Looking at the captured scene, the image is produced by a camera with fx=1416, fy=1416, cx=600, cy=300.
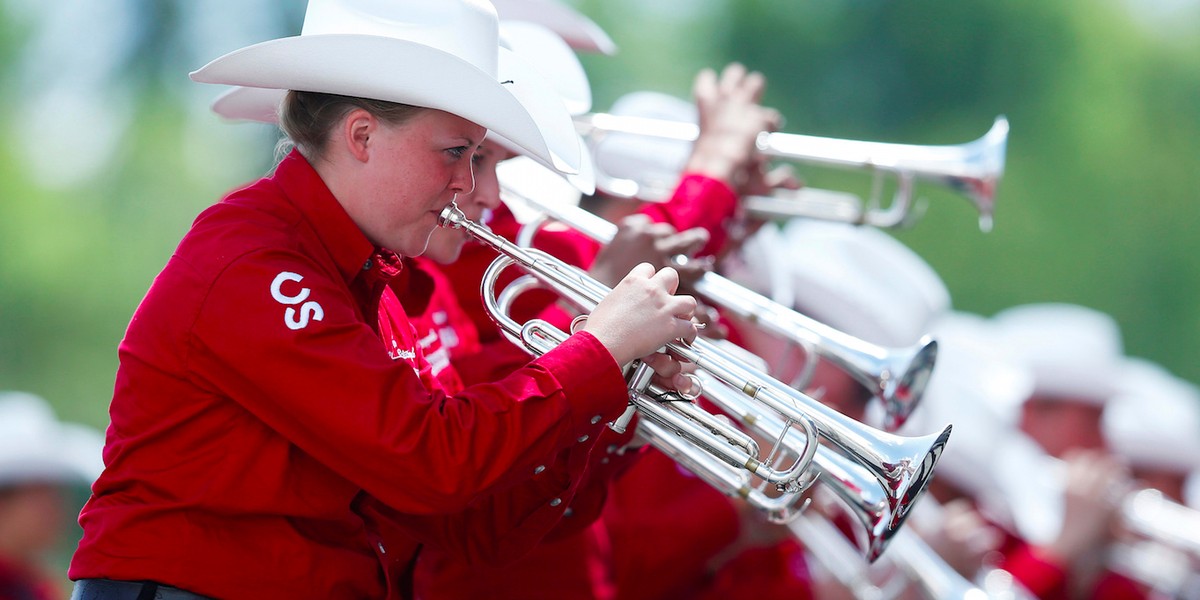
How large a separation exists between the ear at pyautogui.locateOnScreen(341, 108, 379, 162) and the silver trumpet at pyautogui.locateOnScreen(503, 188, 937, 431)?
1.08 m

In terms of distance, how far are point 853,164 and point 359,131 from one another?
2322 mm

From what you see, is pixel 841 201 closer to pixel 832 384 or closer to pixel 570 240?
pixel 832 384

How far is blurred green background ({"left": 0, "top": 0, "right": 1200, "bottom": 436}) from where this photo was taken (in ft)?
61.9

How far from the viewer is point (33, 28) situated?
1944 cm

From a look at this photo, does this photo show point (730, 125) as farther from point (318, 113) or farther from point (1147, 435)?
point (1147, 435)

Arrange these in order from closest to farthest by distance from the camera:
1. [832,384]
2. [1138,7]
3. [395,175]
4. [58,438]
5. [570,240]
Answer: [395,175]
[570,240]
[832,384]
[58,438]
[1138,7]

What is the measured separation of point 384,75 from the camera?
2621 millimetres

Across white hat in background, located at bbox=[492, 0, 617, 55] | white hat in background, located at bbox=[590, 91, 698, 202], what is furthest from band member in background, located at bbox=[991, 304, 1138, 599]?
white hat in background, located at bbox=[492, 0, 617, 55]

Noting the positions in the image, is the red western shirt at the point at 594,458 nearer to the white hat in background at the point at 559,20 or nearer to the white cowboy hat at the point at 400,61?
the white hat in background at the point at 559,20

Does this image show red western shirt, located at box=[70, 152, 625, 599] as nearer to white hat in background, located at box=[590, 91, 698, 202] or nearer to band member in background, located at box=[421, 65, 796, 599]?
band member in background, located at box=[421, 65, 796, 599]

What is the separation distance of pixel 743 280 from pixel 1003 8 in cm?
1918

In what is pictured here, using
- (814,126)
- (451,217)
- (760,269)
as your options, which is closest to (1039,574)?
(760,269)

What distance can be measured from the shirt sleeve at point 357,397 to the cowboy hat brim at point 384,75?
1.15 feet

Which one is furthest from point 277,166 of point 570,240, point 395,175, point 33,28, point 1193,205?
point 1193,205
